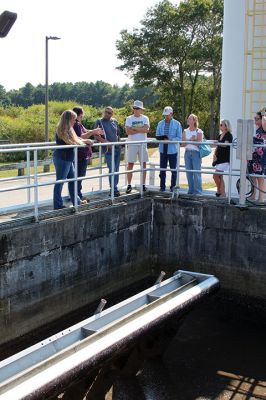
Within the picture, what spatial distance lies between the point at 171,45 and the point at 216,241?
2886cm

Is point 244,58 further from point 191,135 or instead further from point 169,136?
point 169,136

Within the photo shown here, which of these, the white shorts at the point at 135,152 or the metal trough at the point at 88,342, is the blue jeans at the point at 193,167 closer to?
the white shorts at the point at 135,152

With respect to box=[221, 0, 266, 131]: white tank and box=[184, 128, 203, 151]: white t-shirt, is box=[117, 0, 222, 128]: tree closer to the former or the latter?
box=[221, 0, 266, 131]: white tank

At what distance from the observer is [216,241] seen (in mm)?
10117

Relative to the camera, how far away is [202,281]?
7.98 meters

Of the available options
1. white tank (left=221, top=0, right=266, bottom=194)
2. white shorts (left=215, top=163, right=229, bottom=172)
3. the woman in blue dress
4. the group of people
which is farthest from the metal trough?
white tank (left=221, top=0, right=266, bottom=194)

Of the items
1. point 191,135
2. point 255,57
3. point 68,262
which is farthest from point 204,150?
point 68,262

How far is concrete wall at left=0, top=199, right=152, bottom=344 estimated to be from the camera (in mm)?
7812

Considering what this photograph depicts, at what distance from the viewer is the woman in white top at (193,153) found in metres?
10.5

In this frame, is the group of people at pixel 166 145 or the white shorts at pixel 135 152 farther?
the white shorts at pixel 135 152

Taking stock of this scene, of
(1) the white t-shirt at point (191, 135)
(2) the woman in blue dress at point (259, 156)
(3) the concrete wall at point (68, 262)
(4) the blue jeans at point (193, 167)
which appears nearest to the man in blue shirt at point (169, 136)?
(1) the white t-shirt at point (191, 135)

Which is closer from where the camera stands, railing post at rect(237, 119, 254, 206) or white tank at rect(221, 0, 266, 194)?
railing post at rect(237, 119, 254, 206)

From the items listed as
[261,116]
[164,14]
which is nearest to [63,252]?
[261,116]

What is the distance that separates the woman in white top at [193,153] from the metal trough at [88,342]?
305cm
